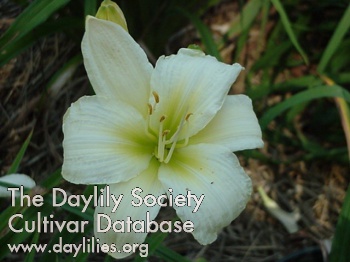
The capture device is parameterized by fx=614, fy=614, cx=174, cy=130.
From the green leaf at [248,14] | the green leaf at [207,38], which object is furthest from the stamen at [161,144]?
the green leaf at [248,14]

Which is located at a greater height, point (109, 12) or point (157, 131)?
point (109, 12)

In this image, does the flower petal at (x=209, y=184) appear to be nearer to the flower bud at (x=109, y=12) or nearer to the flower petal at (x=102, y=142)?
the flower petal at (x=102, y=142)

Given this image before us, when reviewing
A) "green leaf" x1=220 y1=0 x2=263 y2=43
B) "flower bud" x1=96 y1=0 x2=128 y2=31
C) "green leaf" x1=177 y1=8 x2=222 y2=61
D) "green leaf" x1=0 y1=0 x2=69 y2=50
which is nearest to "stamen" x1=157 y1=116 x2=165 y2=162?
"flower bud" x1=96 y1=0 x2=128 y2=31

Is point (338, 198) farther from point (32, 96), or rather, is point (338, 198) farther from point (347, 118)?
point (32, 96)

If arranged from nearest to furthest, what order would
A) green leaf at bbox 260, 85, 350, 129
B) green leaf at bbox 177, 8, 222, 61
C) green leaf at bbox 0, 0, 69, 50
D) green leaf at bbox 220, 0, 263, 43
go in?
green leaf at bbox 0, 0, 69, 50, green leaf at bbox 260, 85, 350, 129, green leaf at bbox 177, 8, 222, 61, green leaf at bbox 220, 0, 263, 43

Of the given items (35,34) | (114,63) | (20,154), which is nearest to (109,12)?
(114,63)

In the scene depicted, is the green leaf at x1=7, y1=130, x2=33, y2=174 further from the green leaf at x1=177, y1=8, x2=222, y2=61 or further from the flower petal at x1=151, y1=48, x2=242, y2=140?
the green leaf at x1=177, y1=8, x2=222, y2=61

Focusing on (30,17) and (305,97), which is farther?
(305,97)

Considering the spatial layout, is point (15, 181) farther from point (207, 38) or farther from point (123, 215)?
point (207, 38)
